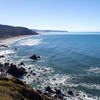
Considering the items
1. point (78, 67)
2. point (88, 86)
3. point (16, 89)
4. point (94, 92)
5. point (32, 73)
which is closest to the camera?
point (16, 89)

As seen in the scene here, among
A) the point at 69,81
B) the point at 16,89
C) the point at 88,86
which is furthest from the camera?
the point at 69,81

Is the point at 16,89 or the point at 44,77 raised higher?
the point at 16,89

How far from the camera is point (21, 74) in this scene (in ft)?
130

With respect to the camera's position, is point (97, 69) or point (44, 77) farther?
point (97, 69)

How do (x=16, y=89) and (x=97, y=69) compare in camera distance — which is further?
(x=97, y=69)

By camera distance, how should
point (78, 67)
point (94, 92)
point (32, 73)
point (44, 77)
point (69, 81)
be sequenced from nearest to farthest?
point (94, 92), point (69, 81), point (44, 77), point (32, 73), point (78, 67)

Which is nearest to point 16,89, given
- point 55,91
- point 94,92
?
point 55,91

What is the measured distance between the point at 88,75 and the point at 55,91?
1349cm

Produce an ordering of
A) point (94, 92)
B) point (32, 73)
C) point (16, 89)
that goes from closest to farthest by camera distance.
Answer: point (16, 89) < point (94, 92) < point (32, 73)

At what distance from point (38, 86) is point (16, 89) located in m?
13.2

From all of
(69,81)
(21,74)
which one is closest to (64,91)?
(69,81)

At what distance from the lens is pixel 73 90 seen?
3005 centimetres

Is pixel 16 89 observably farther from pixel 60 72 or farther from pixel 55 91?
pixel 60 72

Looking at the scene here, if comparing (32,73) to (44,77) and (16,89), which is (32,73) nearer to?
(44,77)
